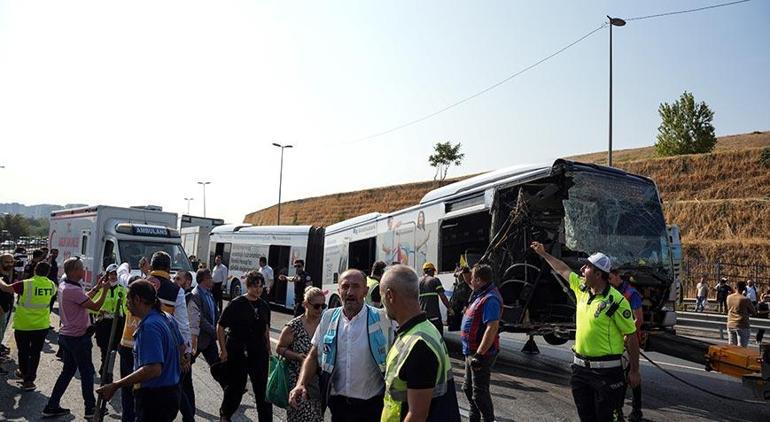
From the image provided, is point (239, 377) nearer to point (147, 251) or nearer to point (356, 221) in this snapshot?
point (147, 251)

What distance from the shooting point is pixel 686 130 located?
6081 cm

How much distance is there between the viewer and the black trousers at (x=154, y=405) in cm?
452

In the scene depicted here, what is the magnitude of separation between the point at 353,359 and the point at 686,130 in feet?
213

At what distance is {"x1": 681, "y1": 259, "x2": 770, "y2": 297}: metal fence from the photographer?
1239 inches

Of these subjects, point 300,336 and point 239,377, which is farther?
point 239,377

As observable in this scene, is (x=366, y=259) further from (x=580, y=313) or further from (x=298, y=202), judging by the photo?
(x=298, y=202)

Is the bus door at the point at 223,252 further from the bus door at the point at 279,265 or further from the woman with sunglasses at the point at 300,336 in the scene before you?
the woman with sunglasses at the point at 300,336

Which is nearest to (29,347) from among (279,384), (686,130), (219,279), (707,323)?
(279,384)

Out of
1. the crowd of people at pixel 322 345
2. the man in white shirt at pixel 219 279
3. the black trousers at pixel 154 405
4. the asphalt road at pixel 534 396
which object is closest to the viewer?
the crowd of people at pixel 322 345

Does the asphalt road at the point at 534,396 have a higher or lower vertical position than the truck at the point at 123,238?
lower

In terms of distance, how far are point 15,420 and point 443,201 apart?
8.07 meters

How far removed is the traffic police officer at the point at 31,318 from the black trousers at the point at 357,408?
609cm

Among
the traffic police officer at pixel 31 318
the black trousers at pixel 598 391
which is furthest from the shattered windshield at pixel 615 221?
the traffic police officer at pixel 31 318

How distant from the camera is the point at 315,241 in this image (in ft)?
69.9
